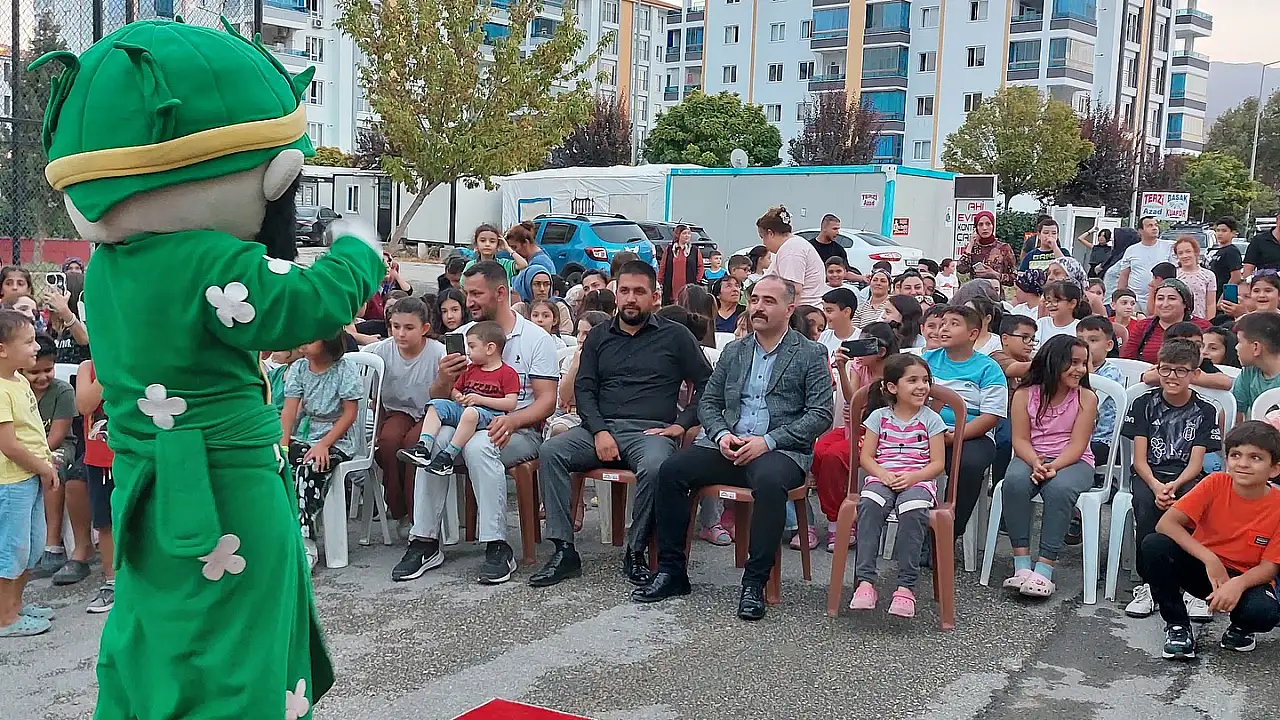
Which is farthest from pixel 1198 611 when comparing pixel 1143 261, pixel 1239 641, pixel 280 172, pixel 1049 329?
pixel 1143 261

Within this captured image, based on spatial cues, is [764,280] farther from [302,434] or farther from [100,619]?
[100,619]

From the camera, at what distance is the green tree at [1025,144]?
1448 inches

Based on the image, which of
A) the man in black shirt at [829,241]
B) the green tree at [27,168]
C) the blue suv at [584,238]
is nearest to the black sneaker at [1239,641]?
the man in black shirt at [829,241]

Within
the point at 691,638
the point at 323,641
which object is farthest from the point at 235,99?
the point at 691,638

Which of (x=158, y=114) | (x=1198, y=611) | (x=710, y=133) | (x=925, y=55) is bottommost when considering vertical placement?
(x=1198, y=611)

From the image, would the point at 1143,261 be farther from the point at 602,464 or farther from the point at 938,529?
the point at 602,464

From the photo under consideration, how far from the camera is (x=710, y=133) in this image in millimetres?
39844

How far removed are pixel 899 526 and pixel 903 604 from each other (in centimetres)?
38

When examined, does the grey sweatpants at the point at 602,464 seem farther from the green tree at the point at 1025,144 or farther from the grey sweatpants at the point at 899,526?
the green tree at the point at 1025,144

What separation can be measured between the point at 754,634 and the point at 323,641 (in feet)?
8.03

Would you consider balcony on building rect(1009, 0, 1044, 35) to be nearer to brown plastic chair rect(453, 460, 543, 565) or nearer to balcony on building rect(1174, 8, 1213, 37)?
balcony on building rect(1174, 8, 1213, 37)

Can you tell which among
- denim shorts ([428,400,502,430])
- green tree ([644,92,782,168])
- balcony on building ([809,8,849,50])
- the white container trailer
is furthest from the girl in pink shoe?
balcony on building ([809,8,849,50])

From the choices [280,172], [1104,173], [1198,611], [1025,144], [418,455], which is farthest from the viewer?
[1104,173]

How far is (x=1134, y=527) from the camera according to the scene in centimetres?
563
